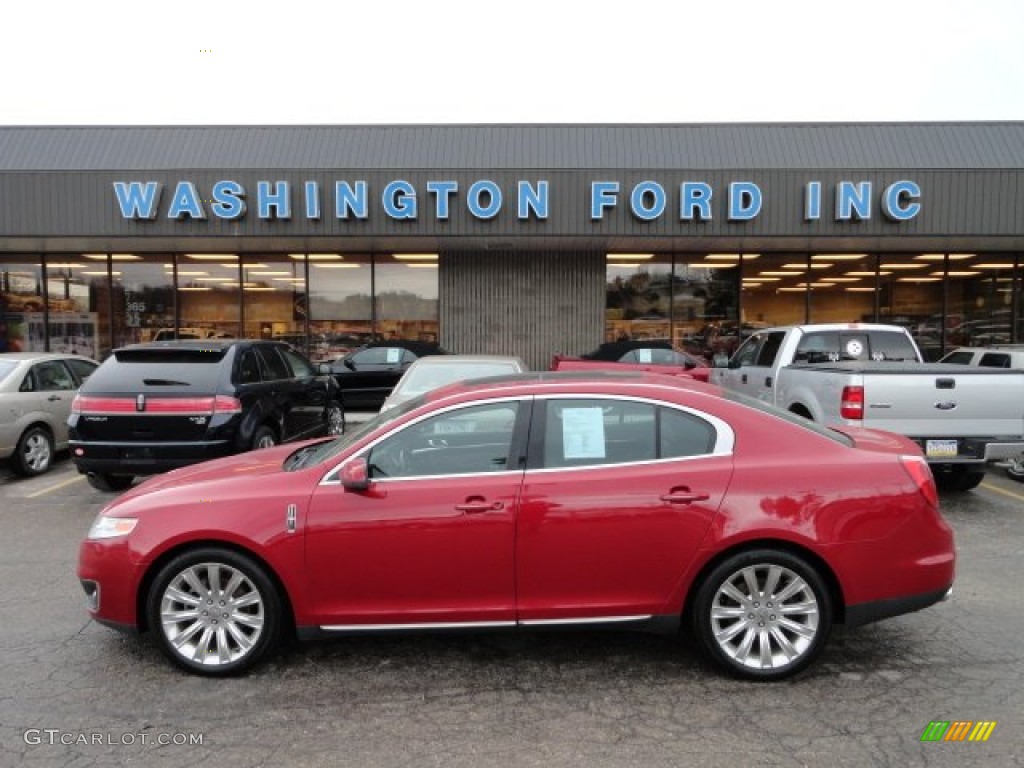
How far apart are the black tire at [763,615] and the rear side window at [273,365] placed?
608cm

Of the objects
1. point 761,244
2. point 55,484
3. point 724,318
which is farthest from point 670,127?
point 55,484

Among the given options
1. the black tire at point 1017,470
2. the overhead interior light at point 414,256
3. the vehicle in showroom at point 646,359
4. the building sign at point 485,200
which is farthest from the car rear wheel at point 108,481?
the overhead interior light at point 414,256

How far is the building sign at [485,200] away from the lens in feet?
47.0

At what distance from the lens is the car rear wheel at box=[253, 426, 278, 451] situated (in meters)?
7.71

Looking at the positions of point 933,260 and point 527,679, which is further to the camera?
point 933,260

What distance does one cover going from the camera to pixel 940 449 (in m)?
6.64

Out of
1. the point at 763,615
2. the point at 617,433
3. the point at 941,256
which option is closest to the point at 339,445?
the point at 617,433

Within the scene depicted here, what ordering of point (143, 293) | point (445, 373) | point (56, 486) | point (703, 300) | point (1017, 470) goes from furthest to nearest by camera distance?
point (143, 293) → point (703, 300) → point (1017, 470) → point (56, 486) → point (445, 373)

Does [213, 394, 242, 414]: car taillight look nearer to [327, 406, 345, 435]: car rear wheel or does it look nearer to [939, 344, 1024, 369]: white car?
[327, 406, 345, 435]: car rear wheel

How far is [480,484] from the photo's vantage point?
370 cm

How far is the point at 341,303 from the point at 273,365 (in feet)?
30.4

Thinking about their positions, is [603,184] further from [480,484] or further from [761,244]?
[480,484]

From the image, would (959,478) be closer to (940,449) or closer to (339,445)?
(940,449)

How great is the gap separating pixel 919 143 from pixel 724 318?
5824mm
